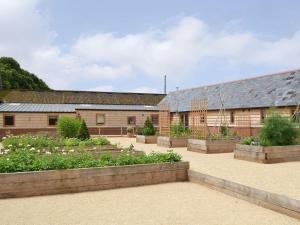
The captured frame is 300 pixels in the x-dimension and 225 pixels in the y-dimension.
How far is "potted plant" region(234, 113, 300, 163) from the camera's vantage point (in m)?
13.0

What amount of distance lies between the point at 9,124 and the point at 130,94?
1575 centimetres

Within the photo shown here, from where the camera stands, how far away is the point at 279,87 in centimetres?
2334

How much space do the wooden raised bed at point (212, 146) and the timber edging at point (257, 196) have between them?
22.6 feet

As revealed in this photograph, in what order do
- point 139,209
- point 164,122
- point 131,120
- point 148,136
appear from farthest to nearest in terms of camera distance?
point 131,120
point 148,136
point 164,122
point 139,209

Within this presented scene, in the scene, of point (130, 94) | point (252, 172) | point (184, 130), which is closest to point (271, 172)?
point (252, 172)

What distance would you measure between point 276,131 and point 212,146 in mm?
3914

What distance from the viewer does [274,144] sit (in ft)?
44.8

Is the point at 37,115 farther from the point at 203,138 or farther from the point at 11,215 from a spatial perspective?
the point at 11,215

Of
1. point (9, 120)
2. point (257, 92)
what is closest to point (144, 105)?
point (9, 120)

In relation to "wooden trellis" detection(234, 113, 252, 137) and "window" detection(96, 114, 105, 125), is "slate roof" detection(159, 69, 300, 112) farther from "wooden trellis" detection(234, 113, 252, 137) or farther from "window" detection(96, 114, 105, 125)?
"window" detection(96, 114, 105, 125)

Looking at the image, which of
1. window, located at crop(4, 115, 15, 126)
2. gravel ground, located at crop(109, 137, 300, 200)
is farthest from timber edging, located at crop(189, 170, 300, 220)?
window, located at crop(4, 115, 15, 126)

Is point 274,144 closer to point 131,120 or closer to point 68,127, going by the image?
point 68,127

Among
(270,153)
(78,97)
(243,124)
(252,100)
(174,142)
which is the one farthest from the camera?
(78,97)

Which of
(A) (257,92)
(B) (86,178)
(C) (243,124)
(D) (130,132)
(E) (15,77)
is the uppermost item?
(E) (15,77)
